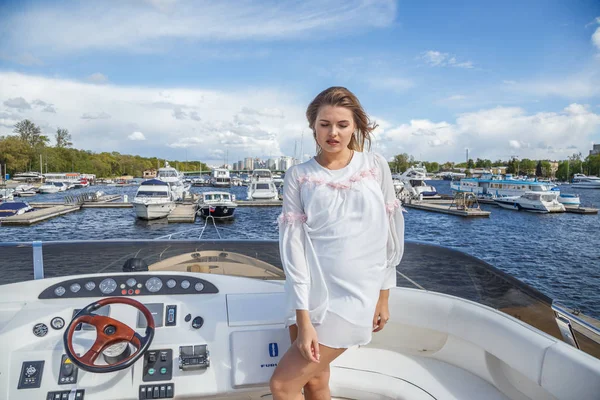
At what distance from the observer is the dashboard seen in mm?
2025

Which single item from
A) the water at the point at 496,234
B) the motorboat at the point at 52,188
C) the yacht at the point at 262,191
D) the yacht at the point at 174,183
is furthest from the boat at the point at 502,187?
the motorboat at the point at 52,188

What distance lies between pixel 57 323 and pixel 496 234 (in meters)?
26.9

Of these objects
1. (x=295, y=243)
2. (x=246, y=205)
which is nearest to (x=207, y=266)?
(x=295, y=243)

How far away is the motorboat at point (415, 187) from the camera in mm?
45562

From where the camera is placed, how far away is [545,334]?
1.95 metres

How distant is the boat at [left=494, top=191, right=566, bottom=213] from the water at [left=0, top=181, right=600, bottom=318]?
2.59ft

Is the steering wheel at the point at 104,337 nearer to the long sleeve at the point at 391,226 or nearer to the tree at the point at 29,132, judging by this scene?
the long sleeve at the point at 391,226

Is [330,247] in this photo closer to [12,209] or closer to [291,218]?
[291,218]

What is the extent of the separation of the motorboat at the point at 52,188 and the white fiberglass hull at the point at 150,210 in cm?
3555

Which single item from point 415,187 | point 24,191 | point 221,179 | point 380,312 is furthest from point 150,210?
point 221,179

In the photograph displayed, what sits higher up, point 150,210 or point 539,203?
point 539,203

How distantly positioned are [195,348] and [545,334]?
173 centimetres

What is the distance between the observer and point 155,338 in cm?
218

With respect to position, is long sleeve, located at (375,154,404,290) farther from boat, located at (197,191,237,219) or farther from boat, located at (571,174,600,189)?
boat, located at (571,174,600,189)
